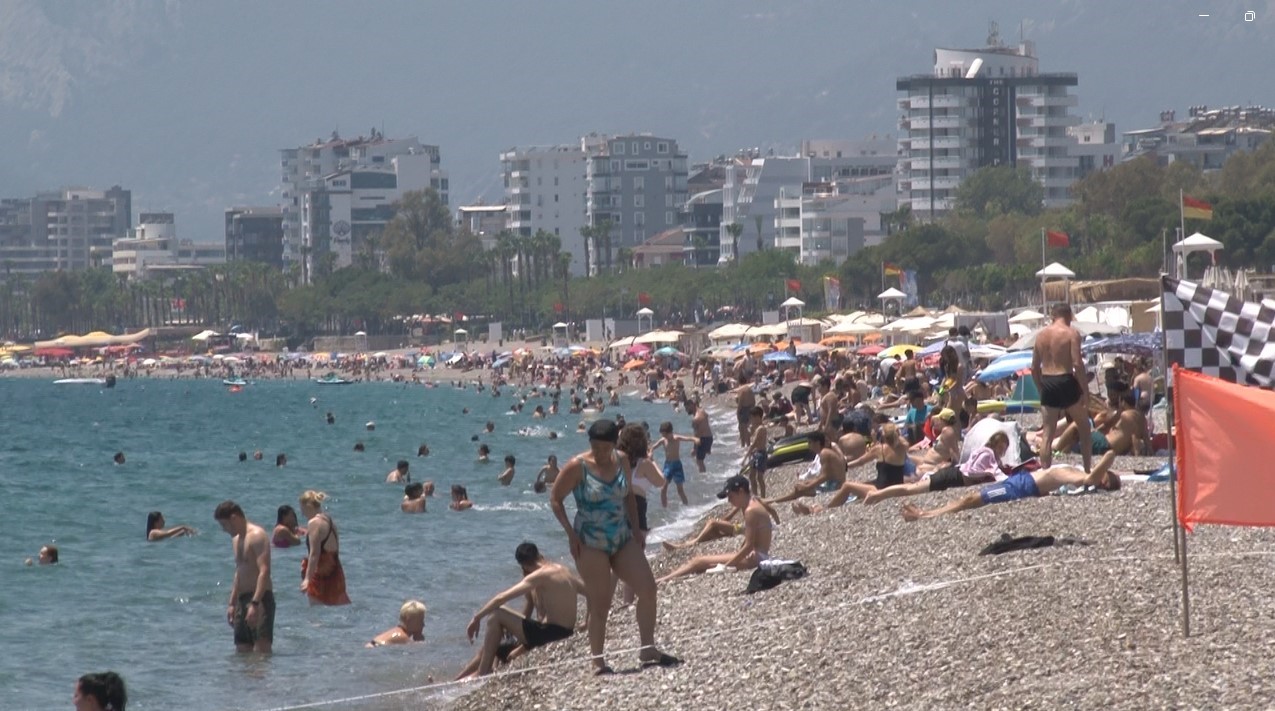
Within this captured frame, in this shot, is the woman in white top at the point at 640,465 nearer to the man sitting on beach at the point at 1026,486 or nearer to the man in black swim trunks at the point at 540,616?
the man in black swim trunks at the point at 540,616

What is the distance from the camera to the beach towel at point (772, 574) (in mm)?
14336

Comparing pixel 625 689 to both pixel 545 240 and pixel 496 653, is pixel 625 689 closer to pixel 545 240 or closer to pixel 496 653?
pixel 496 653

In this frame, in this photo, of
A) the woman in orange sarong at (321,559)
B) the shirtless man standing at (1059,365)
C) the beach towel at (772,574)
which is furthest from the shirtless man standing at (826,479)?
the beach towel at (772,574)

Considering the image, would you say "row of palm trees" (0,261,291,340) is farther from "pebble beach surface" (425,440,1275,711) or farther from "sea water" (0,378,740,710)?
"pebble beach surface" (425,440,1275,711)

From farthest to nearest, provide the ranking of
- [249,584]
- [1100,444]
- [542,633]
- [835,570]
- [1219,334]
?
[1100,444], [249,584], [835,570], [542,633], [1219,334]

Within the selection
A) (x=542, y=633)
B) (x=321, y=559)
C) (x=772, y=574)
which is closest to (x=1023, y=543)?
(x=772, y=574)

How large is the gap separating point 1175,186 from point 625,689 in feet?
302

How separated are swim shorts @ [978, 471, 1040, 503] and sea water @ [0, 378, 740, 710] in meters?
4.57

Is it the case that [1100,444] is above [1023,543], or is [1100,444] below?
above

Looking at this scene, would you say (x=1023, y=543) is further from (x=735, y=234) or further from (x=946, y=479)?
(x=735, y=234)

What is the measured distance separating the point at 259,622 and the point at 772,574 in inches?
164

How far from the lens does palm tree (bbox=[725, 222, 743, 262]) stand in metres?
162

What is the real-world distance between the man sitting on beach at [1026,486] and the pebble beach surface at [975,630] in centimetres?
34

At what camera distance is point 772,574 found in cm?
1441
